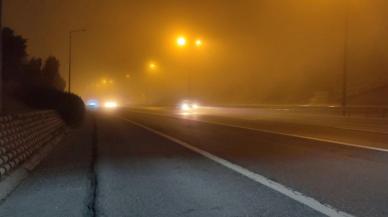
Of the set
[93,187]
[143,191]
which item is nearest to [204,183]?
[143,191]

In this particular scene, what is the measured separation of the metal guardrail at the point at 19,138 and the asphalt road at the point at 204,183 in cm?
59

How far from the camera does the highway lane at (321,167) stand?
7829mm

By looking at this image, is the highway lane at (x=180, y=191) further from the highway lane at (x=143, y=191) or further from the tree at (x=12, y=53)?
the tree at (x=12, y=53)

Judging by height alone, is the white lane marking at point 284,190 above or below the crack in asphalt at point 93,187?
above

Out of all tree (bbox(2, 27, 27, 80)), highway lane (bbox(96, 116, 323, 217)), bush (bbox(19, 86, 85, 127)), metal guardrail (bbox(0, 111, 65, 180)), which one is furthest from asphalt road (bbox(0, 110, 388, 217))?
tree (bbox(2, 27, 27, 80))

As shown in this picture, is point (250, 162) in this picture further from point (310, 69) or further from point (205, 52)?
point (205, 52)

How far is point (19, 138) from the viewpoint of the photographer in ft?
44.5

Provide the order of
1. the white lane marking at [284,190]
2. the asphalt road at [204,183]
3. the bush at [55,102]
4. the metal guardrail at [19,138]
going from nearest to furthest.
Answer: the white lane marking at [284,190] < the asphalt road at [204,183] < the metal guardrail at [19,138] < the bush at [55,102]

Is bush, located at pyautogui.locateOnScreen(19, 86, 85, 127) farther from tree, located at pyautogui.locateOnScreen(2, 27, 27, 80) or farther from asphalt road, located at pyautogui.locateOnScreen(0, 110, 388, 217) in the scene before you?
asphalt road, located at pyautogui.locateOnScreen(0, 110, 388, 217)

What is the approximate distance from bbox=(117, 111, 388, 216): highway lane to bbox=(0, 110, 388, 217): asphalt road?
0.02 meters

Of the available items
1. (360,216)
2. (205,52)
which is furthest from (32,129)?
(205,52)

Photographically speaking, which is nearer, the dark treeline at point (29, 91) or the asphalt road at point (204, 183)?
the asphalt road at point (204, 183)

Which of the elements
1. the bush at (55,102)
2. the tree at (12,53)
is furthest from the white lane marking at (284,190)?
the tree at (12,53)

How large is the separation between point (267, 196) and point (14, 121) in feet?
26.3
